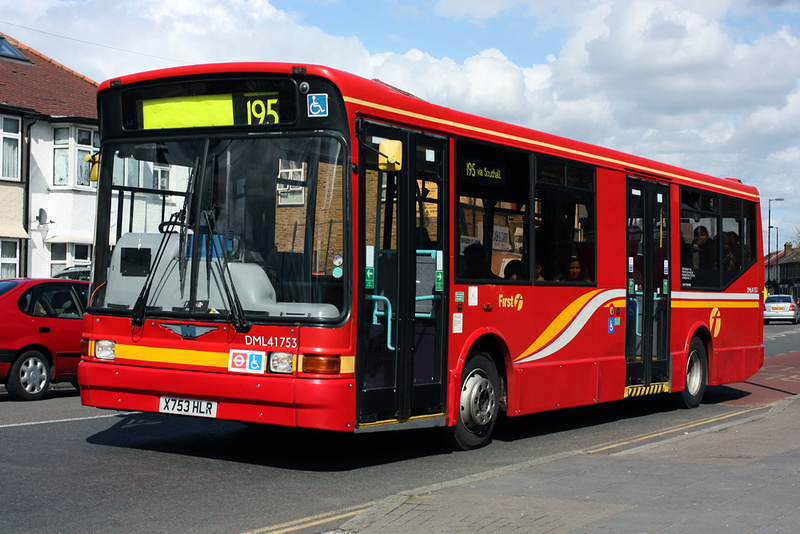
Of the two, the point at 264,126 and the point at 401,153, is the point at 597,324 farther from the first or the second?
the point at 264,126

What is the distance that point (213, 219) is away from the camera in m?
8.30

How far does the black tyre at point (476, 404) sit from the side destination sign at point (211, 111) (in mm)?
3173

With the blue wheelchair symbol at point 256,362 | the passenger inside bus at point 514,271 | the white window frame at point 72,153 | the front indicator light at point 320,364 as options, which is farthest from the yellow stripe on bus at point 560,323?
the white window frame at point 72,153

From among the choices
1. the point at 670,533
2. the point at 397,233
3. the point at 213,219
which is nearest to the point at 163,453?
the point at 213,219

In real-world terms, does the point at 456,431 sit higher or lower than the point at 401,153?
A: lower

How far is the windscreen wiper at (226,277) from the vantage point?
318 inches

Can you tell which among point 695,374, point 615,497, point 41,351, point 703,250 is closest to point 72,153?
point 41,351

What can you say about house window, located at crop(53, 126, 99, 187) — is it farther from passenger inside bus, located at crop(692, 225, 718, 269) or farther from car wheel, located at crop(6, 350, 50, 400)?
passenger inside bus, located at crop(692, 225, 718, 269)

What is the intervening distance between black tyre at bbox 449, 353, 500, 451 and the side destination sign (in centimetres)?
317

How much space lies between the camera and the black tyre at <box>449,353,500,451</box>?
31.7ft

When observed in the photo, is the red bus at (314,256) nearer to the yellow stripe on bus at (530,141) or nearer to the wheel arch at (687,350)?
the yellow stripe on bus at (530,141)

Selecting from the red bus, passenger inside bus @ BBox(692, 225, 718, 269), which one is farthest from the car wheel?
passenger inside bus @ BBox(692, 225, 718, 269)

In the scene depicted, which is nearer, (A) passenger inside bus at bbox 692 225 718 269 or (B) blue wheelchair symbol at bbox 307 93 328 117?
(B) blue wheelchair symbol at bbox 307 93 328 117

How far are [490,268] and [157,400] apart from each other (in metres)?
3.54
